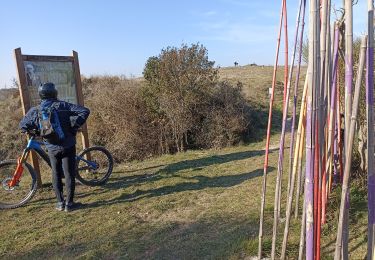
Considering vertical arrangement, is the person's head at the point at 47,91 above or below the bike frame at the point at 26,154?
above

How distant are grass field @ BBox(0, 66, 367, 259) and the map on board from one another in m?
1.62

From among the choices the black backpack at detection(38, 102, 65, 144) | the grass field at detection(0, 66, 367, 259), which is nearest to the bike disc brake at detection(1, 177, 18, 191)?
the grass field at detection(0, 66, 367, 259)

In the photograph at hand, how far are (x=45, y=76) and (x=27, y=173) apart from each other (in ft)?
5.59

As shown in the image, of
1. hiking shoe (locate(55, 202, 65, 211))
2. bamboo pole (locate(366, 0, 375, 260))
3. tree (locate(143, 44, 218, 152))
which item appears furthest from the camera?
tree (locate(143, 44, 218, 152))

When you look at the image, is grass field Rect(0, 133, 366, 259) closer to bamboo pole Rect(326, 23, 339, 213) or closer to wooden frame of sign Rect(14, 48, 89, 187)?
bamboo pole Rect(326, 23, 339, 213)

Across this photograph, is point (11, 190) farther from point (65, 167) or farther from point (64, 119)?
point (64, 119)

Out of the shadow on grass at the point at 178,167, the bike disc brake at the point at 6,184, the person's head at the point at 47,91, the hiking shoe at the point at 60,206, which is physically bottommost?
the shadow on grass at the point at 178,167

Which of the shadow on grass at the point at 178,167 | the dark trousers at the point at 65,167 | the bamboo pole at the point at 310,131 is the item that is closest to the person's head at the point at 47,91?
the dark trousers at the point at 65,167

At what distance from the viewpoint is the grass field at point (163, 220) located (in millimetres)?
3713

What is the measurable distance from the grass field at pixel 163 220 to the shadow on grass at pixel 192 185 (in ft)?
0.05

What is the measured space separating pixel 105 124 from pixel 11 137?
234 inches

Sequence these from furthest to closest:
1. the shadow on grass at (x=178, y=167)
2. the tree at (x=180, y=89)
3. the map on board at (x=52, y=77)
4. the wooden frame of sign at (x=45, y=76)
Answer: the tree at (x=180, y=89) → the shadow on grass at (x=178, y=167) → the map on board at (x=52, y=77) → the wooden frame of sign at (x=45, y=76)

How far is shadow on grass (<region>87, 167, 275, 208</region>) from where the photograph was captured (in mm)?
5586

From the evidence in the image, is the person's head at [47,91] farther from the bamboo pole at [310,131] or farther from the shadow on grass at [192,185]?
the bamboo pole at [310,131]
